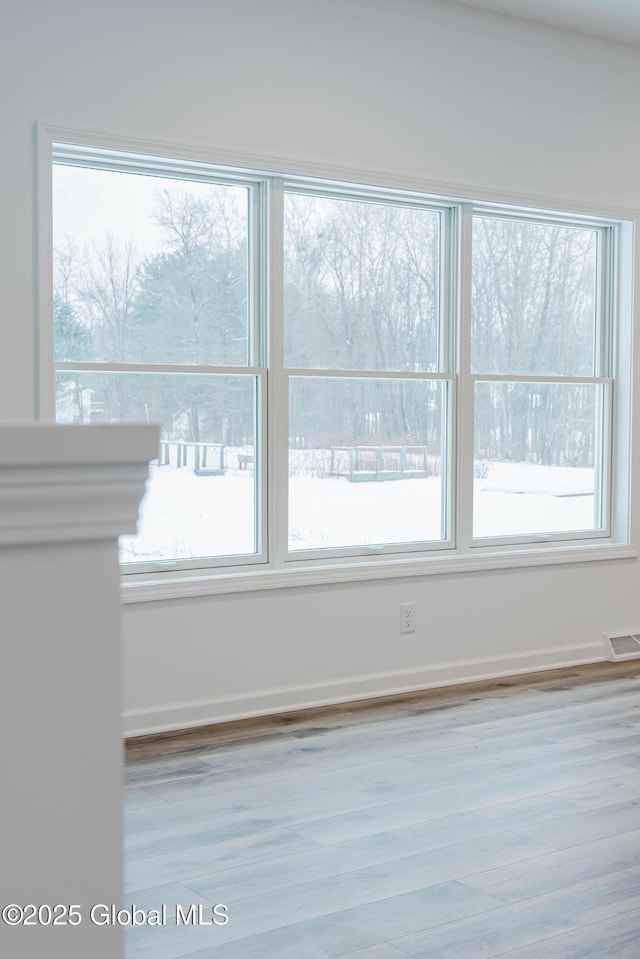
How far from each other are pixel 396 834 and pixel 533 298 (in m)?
2.83

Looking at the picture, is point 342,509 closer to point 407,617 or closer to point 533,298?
point 407,617

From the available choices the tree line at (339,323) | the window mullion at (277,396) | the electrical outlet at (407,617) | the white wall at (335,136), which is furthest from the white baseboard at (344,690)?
the tree line at (339,323)

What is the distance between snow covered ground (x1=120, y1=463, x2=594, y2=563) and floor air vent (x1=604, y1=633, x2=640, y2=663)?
0.57 metres

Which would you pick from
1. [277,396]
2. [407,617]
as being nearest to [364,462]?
[277,396]

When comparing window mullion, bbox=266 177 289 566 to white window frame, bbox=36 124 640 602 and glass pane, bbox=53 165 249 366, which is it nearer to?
white window frame, bbox=36 124 640 602

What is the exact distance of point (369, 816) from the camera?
276cm

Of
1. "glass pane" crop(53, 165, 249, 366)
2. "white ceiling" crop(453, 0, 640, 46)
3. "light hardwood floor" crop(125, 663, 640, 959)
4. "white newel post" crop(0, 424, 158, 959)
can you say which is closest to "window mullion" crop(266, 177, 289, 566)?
"glass pane" crop(53, 165, 249, 366)

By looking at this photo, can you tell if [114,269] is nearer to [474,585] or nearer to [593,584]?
[474,585]

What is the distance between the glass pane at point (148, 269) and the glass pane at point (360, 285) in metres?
0.23

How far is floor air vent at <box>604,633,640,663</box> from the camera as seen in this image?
4793 mm

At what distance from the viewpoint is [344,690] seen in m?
4.00

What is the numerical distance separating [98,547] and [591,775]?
9.50 ft

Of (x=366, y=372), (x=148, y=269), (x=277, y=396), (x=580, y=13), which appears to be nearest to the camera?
(x=148, y=269)

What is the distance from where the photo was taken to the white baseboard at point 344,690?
3.59m
